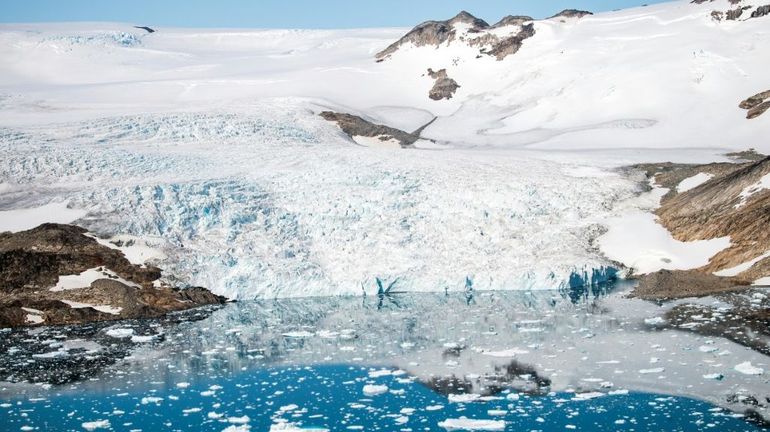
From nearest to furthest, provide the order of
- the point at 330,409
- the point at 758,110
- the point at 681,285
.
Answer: the point at 330,409 < the point at 681,285 < the point at 758,110

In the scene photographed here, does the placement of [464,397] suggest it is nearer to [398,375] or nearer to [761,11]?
[398,375]

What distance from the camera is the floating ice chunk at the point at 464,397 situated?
16.7m

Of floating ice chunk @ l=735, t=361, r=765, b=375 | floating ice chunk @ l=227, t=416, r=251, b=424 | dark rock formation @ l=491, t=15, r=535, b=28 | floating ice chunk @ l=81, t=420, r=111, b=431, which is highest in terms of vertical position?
dark rock formation @ l=491, t=15, r=535, b=28

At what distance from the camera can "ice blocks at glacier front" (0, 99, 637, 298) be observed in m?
29.2

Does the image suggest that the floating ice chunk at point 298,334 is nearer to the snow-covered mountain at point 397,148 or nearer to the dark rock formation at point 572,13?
the snow-covered mountain at point 397,148

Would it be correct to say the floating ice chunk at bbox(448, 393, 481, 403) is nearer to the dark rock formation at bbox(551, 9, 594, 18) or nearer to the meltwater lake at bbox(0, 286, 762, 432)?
the meltwater lake at bbox(0, 286, 762, 432)

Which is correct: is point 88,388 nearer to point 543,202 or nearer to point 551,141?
point 543,202

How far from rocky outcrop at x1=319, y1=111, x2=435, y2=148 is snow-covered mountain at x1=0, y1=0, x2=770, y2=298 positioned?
1.16m

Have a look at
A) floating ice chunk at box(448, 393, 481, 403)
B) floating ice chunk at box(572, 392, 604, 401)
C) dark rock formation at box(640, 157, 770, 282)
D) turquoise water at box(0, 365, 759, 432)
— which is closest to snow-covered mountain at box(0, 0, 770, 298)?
dark rock formation at box(640, 157, 770, 282)

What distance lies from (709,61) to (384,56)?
1235 inches

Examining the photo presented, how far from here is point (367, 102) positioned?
61.8 m

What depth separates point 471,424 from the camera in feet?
49.3

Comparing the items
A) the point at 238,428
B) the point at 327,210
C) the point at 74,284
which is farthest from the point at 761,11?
the point at 238,428

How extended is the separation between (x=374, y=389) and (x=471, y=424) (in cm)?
323
